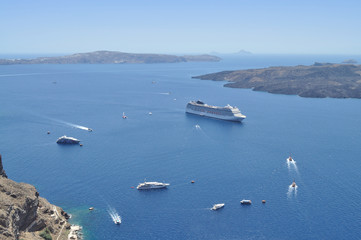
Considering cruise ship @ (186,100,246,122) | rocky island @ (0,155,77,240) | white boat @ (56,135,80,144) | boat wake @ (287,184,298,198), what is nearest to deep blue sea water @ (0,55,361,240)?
boat wake @ (287,184,298,198)

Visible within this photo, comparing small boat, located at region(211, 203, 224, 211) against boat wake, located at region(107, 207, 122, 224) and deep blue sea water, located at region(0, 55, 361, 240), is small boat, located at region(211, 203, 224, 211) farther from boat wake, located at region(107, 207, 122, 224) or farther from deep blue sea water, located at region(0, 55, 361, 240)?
boat wake, located at region(107, 207, 122, 224)

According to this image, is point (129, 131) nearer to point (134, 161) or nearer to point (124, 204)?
point (134, 161)

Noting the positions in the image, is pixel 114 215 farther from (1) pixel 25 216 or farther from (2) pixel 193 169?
(2) pixel 193 169

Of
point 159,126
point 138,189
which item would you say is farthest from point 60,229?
point 159,126

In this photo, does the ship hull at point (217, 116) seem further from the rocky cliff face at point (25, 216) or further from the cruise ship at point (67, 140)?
the rocky cliff face at point (25, 216)

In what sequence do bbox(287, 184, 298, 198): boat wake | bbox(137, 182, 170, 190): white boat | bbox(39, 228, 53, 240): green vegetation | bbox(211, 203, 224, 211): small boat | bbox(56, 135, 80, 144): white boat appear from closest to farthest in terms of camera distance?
bbox(39, 228, 53, 240): green vegetation → bbox(211, 203, 224, 211): small boat → bbox(287, 184, 298, 198): boat wake → bbox(137, 182, 170, 190): white boat → bbox(56, 135, 80, 144): white boat

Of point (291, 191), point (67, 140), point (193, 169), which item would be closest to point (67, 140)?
point (67, 140)
